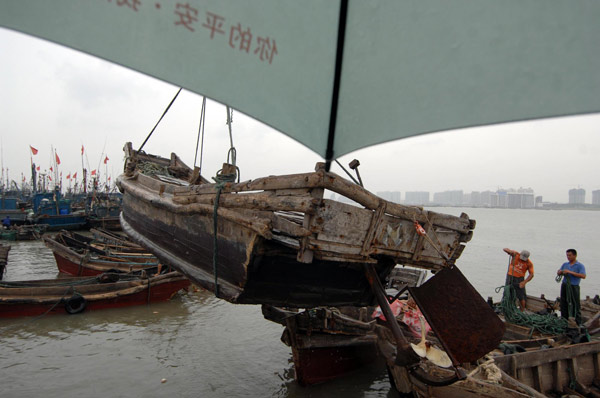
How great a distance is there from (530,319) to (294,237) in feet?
21.1

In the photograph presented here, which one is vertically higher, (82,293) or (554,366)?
(554,366)

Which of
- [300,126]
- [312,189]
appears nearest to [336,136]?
[300,126]

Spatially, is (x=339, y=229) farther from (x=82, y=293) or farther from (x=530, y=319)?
(x=82, y=293)

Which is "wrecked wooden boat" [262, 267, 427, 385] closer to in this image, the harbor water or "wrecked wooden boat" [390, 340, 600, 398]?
the harbor water

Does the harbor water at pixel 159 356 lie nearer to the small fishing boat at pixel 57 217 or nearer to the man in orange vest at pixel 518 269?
the man in orange vest at pixel 518 269

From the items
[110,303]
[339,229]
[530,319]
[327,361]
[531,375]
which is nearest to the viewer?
[339,229]

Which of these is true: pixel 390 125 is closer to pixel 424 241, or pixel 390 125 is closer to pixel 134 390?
pixel 424 241

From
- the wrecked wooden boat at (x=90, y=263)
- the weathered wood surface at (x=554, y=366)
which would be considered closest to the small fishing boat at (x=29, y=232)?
the wrecked wooden boat at (x=90, y=263)

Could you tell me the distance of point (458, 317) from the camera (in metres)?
3.73

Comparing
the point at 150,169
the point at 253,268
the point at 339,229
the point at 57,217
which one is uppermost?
the point at 150,169

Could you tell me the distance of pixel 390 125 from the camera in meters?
1.35

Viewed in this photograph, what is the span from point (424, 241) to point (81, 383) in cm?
675

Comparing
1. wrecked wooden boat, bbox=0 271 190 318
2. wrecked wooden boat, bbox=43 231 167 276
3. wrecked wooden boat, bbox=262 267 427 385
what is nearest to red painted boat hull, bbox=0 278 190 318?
wrecked wooden boat, bbox=0 271 190 318

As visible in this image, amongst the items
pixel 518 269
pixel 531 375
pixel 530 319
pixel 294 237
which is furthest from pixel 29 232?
pixel 531 375
